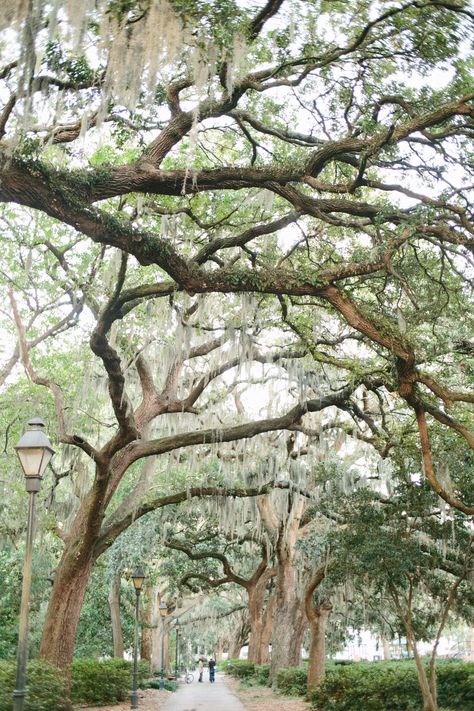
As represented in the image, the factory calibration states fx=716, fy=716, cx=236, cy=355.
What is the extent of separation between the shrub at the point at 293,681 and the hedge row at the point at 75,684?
12.7 ft

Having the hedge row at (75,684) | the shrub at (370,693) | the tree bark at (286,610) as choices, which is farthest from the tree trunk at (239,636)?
the shrub at (370,693)

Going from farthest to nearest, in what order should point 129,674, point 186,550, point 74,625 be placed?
point 186,550, point 129,674, point 74,625

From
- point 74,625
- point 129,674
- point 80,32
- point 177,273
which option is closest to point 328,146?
point 177,273

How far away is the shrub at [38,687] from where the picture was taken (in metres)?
8.02

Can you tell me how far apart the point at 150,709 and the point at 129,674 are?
262cm

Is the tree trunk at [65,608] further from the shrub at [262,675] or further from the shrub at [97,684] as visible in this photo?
the shrub at [262,675]

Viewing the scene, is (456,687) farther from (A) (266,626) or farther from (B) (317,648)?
(A) (266,626)

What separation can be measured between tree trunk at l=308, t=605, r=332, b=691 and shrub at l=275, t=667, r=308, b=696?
1179mm

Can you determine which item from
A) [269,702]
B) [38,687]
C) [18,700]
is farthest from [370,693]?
[18,700]

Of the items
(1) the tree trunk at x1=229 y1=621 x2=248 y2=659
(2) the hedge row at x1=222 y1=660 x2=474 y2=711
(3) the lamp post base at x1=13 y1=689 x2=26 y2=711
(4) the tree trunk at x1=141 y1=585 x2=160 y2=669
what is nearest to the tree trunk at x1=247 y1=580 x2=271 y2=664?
(4) the tree trunk at x1=141 y1=585 x2=160 y2=669

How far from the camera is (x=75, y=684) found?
1463cm

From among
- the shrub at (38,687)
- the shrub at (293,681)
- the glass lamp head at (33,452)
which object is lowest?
the shrub at (293,681)

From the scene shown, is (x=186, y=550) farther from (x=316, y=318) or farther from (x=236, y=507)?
(x=316, y=318)

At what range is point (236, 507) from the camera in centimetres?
1731
